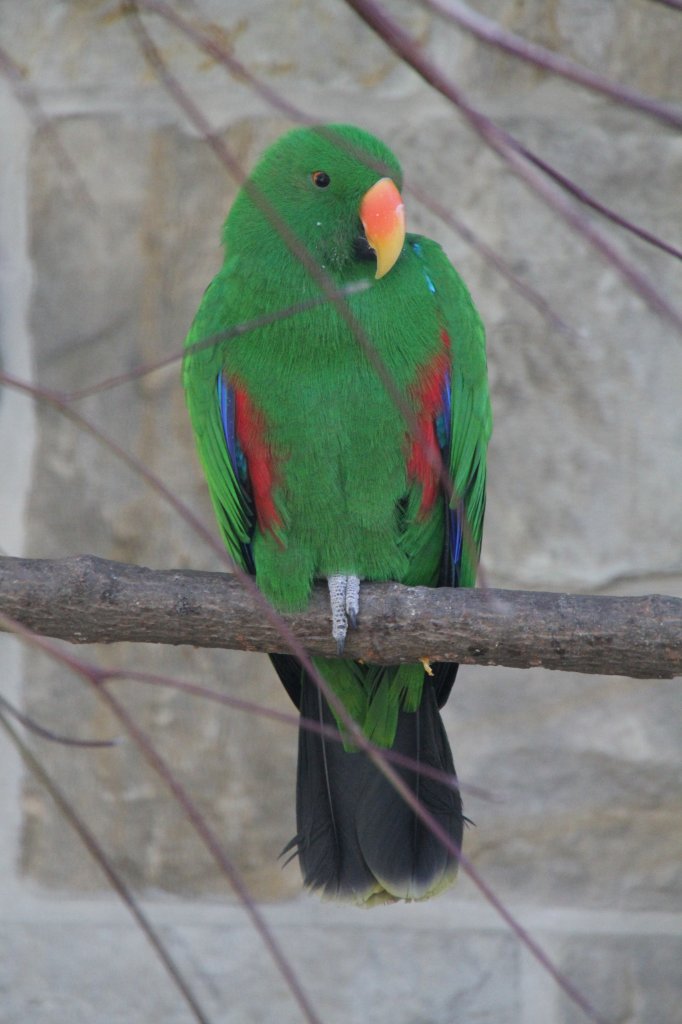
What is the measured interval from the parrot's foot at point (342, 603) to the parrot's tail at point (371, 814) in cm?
16

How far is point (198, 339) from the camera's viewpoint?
1.58m

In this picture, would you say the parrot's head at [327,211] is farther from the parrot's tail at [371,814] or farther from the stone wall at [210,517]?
the parrot's tail at [371,814]

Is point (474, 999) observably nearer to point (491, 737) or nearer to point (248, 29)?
point (491, 737)

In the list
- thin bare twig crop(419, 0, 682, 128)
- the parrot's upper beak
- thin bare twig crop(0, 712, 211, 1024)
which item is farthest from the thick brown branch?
thin bare twig crop(419, 0, 682, 128)

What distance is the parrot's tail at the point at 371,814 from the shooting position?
5.14ft

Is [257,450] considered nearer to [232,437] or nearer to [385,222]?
[232,437]

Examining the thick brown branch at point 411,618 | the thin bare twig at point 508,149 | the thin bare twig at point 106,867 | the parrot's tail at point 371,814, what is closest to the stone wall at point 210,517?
the parrot's tail at point 371,814

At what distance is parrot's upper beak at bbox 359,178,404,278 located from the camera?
152cm

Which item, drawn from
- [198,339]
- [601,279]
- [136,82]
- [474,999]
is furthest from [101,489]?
[474,999]

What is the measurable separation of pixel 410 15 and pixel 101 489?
875mm

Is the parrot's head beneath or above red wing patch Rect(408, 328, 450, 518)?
above

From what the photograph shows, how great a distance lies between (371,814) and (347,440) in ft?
1.74

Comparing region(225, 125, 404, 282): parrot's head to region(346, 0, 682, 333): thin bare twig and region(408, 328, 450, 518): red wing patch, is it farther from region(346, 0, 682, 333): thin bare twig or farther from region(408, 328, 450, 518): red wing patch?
region(346, 0, 682, 333): thin bare twig

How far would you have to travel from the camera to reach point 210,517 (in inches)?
72.4
